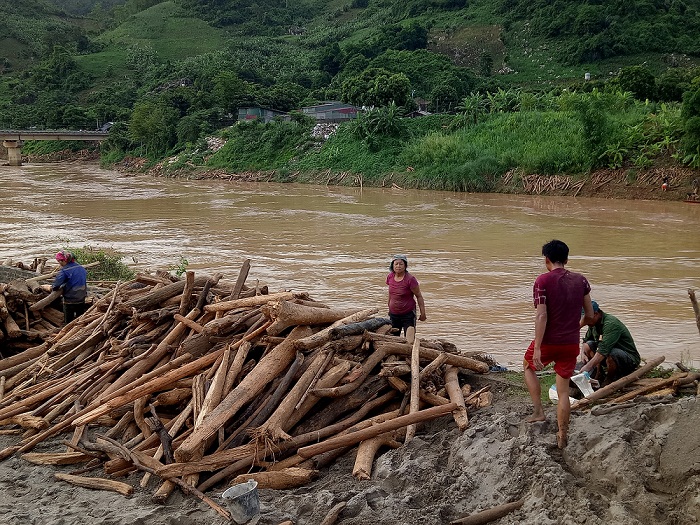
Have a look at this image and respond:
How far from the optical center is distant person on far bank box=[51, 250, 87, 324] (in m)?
8.59

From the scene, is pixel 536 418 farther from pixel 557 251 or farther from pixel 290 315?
pixel 290 315

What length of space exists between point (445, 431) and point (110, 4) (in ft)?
674

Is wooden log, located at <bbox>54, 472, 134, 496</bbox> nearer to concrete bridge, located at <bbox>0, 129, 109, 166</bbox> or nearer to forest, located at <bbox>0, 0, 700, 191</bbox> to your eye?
forest, located at <bbox>0, 0, 700, 191</bbox>

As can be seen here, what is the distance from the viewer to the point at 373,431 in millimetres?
5195

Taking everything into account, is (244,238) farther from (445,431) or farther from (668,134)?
(668,134)

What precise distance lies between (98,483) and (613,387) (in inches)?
164

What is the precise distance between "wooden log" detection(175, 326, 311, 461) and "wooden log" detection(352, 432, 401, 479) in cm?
102

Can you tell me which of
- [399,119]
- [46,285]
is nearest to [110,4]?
[399,119]

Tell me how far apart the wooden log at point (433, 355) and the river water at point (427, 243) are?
81.6 inches

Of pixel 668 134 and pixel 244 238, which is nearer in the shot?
pixel 244 238

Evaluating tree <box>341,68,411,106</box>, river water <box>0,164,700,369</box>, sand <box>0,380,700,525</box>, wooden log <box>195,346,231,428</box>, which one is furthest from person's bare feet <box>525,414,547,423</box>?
tree <box>341,68,411,106</box>

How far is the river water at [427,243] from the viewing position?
37.6 feet

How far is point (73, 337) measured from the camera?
7672 millimetres

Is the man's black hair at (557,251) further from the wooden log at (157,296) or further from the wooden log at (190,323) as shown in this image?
the wooden log at (157,296)
